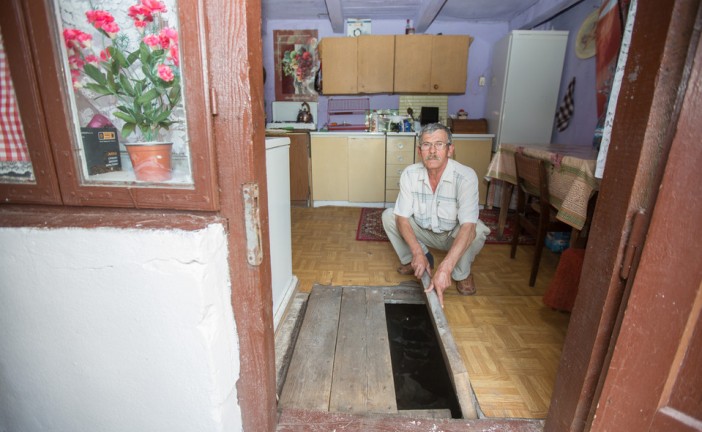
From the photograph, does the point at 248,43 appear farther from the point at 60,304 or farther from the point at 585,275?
the point at 585,275

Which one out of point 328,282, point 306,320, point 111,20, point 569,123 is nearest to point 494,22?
point 569,123

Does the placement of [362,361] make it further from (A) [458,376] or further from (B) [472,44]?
(B) [472,44]

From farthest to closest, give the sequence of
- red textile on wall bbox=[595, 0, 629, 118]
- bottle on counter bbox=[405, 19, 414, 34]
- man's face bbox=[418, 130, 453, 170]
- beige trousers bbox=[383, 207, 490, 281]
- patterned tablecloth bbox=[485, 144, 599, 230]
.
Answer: bottle on counter bbox=[405, 19, 414, 34], red textile on wall bbox=[595, 0, 629, 118], beige trousers bbox=[383, 207, 490, 281], man's face bbox=[418, 130, 453, 170], patterned tablecloth bbox=[485, 144, 599, 230]

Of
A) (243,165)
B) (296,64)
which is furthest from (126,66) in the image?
(296,64)

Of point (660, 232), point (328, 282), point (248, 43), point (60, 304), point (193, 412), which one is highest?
point (248, 43)

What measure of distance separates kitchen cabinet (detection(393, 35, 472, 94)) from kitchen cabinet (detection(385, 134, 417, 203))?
2.62ft

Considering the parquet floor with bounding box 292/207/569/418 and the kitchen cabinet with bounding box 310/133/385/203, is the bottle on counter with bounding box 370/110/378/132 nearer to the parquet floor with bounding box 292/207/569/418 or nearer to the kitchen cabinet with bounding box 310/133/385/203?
the kitchen cabinet with bounding box 310/133/385/203

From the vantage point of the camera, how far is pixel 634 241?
66 centimetres

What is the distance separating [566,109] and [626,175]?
377cm

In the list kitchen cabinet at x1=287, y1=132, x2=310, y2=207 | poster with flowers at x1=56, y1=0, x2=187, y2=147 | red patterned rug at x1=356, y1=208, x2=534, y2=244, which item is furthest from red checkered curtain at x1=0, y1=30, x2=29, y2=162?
kitchen cabinet at x1=287, y1=132, x2=310, y2=207

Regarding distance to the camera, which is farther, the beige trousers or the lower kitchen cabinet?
the lower kitchen cabinet

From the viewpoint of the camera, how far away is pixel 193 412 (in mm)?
769

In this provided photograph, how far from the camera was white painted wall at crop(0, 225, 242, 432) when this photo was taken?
0.68m

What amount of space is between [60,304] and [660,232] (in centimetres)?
123
